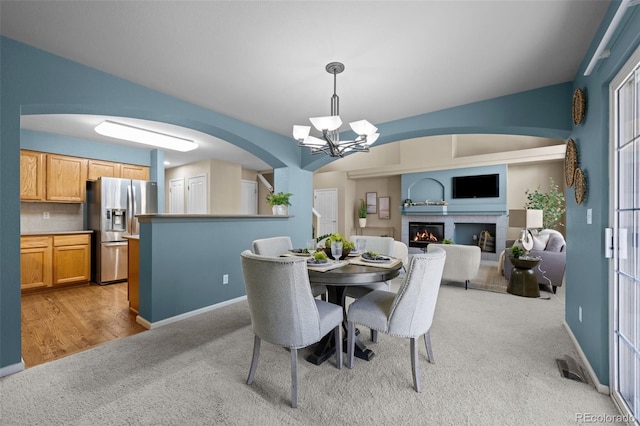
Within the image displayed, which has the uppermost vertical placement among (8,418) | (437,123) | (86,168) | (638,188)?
(437,123)

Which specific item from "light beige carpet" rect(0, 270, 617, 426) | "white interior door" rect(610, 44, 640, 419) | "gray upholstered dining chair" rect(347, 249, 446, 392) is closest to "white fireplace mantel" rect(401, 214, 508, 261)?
"light beige carpet" rect(0, 270, 617, 426)

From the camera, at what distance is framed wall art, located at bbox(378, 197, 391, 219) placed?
27.8ft

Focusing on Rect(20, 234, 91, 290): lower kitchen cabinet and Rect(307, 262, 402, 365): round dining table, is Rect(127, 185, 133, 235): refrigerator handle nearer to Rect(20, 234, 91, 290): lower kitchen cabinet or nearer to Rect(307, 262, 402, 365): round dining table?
Rect(20, 234, 91, 290): lower kitchen cabinet

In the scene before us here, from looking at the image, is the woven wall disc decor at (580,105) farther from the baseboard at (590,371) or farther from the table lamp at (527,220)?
the table lamp at (527,220)

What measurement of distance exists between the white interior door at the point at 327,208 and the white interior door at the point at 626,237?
7100 millimetres

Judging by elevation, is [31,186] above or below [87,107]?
below

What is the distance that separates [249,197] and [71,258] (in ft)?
13.8

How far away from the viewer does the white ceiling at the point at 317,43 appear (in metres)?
1.76

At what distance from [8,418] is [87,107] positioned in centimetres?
225

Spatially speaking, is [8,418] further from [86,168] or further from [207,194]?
Answer: [207,194]

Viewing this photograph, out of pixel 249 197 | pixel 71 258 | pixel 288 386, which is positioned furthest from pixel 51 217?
pixel 288 386

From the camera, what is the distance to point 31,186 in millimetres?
4309

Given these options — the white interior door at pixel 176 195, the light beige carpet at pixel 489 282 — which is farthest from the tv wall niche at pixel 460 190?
the white interior door at pixel 176 195

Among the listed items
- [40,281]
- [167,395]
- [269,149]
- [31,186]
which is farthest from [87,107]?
[40,281]
